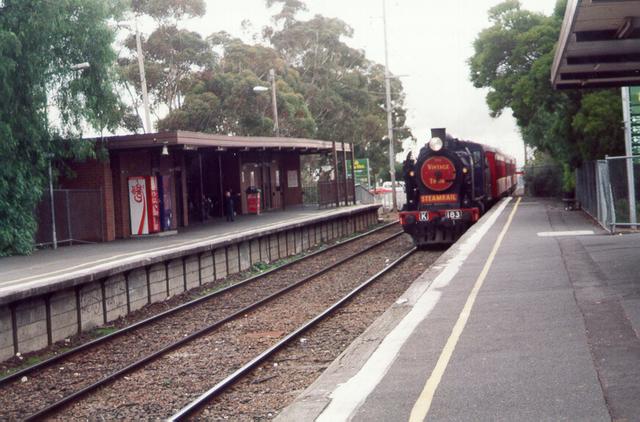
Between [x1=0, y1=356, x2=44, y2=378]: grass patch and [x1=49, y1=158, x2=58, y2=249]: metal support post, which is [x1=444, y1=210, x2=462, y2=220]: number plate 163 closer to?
[x1=49, y1=158, x2=58, y2=249]: metal support post

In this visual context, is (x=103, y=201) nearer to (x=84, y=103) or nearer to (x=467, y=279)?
(x=84, y=103)

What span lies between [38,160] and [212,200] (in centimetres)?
1392

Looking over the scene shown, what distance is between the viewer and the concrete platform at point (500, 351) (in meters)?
6.51

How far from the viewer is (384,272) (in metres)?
19.3

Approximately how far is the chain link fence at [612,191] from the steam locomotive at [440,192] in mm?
3378

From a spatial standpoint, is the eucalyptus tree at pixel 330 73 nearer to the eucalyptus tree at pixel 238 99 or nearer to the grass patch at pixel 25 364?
the eucalyptus tree at pixel 238 99

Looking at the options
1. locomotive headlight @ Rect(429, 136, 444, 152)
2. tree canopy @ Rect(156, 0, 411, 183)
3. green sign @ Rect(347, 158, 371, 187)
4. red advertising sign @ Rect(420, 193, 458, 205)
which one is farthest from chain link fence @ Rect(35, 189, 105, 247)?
green sign @ Rect(347, 158, 371, 187)

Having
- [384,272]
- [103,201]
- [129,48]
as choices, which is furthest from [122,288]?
[129,48]

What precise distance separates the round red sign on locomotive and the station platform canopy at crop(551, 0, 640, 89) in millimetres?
7174

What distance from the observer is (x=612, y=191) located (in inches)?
781

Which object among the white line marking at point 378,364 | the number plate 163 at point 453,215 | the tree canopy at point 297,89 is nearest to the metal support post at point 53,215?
the number plate 163 at point 453,215

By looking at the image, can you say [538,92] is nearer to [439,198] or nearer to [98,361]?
[439,198]

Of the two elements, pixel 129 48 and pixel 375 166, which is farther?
pixel 375 166

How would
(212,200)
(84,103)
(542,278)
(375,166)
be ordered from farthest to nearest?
(375,166) → (212,200) → (84,103) → (542,278)
